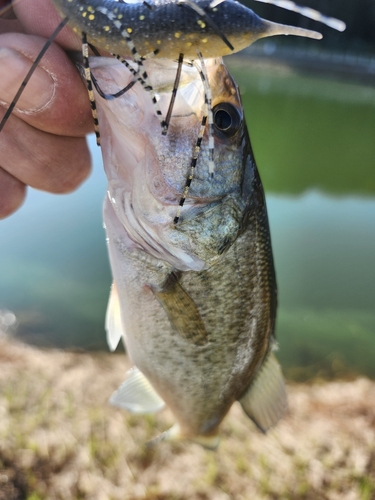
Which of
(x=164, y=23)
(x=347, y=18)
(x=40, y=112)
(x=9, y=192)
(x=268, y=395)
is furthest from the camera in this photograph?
(x=347, y=18)

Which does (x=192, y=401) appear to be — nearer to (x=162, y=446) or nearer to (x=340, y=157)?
(x=162, y=446)

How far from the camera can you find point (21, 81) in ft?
4.75

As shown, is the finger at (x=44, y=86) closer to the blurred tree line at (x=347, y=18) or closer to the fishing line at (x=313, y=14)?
the fishing line at (x=313, y=14)

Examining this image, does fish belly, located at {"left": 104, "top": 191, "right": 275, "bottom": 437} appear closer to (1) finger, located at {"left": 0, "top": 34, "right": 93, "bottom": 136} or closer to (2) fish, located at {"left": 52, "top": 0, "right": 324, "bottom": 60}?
(1) finger, located at {"left": 0, "top": 34, "right": 93, "bottom": 136}

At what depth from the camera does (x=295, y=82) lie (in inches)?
843

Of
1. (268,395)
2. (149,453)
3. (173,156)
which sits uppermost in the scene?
Result: (173,156)

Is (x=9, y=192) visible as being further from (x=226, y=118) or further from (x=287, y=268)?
(x=287, y=268)

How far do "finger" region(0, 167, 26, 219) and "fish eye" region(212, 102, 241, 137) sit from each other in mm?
1081

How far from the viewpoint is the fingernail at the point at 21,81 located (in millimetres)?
1399

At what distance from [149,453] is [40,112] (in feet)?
9.67

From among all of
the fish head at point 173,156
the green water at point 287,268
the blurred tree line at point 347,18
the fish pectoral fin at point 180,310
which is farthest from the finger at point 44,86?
the blurred tree line at point 347,18

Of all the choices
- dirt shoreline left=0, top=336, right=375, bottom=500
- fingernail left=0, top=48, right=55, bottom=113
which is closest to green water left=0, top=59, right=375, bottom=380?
dirt shoreline left=0, top=336, right=375, bottom=500

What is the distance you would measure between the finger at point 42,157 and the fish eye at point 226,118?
79cm

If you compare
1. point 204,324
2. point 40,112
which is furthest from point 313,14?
point 204,324
